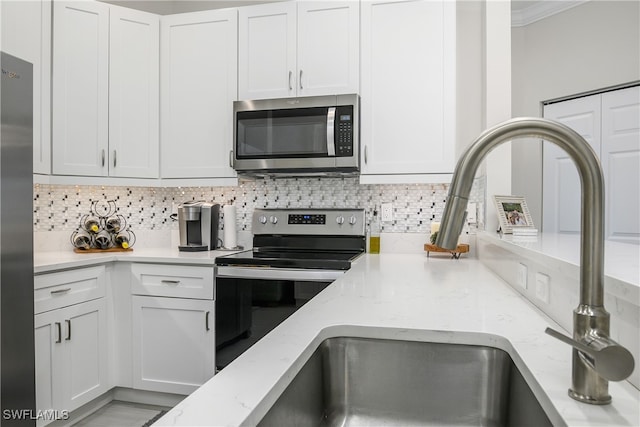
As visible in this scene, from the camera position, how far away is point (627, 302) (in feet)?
2.10

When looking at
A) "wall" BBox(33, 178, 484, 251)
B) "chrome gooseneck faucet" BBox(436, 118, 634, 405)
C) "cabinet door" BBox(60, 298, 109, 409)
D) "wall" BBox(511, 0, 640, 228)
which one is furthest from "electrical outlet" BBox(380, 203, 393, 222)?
"chrome gooseneck faucet" BBox(436, 118, 634, 405)

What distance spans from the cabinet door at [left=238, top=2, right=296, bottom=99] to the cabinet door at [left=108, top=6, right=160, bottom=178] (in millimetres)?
633

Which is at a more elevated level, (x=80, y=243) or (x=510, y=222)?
(x=510, y=222)

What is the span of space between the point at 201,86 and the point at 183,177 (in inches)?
24.9

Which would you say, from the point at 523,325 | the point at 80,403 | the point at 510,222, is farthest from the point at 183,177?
the point at 523,325

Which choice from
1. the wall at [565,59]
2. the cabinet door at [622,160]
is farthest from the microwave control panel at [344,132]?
the cabinet door at [622,160]

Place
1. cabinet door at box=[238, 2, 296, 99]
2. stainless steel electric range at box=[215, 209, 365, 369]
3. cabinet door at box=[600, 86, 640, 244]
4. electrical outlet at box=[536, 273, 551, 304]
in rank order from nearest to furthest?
1. electrical outlet at box=[536, 273, 551, 304]
2. stainless steel electric range at box=[215, 209, 365, 369]
3. cabinet door at box=[238, 2, 296, 99]
4. cabinet door at box=[600, 86, 640, 244]

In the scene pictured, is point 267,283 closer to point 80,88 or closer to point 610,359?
point 80,88

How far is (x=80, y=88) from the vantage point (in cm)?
260

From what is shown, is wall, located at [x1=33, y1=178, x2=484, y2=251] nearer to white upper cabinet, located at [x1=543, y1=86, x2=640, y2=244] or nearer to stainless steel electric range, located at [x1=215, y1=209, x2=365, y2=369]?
stainless steel electric range, located at [x1=215, y1=209, x2=365, y2=369]

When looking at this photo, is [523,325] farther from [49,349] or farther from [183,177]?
[183,177]

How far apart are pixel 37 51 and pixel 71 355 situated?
174 centimetres

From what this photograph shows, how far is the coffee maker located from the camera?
278cm

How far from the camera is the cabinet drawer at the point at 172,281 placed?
2.43 meters
